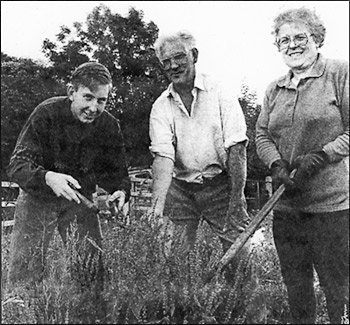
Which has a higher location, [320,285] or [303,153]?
[303,153]

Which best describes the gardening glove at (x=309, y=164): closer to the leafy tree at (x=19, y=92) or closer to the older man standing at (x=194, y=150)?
the older man standing at (x=194, y=150)

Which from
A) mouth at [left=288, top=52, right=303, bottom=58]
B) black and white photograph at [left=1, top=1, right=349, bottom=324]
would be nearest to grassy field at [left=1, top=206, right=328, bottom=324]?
black and white photograph at [left=1, top=1, right=349, bottom=324]

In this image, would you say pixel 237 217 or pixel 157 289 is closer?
pixel 157 289

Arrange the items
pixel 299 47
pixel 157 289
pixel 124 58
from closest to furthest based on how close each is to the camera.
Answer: pixel 157 289
pixel 299 47
pixel 124 58

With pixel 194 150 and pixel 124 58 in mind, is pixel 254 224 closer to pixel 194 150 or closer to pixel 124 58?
pixel 194 150

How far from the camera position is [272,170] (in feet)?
8.55

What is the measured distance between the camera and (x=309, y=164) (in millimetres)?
2557

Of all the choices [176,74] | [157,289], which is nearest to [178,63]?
[176,74]

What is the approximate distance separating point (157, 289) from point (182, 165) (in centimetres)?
46

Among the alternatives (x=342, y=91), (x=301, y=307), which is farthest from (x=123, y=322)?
(x=342, y=91)

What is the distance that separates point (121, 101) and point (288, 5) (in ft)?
2.34

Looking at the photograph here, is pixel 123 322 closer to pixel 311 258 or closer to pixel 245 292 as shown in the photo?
pixel 245 292

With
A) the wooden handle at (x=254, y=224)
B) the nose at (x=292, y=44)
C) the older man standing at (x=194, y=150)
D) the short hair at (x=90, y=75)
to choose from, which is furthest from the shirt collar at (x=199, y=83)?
the wooden handle at (x=254, y=224)

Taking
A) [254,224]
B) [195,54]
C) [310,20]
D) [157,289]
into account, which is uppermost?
[310,20]
